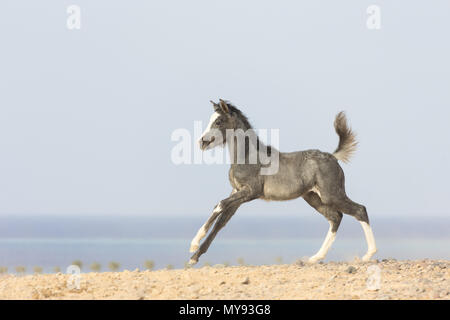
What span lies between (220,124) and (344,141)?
2276 millimetres

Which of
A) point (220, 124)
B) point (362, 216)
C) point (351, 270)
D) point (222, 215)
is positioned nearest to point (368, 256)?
point (362, 216)

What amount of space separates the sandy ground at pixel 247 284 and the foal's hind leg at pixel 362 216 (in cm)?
106

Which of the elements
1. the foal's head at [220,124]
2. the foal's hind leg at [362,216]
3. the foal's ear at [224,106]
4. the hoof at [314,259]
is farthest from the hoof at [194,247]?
the foal's hind leg at [362,216]

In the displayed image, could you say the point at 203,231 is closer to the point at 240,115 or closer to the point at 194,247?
the point at 194,247

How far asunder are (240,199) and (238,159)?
2.10ft

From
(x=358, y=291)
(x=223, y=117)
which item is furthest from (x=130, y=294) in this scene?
(x=223, y=117)

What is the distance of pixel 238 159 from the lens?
1119cm

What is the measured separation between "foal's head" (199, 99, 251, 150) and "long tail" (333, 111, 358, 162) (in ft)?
5.94

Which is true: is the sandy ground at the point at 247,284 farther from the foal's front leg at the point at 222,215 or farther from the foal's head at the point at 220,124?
the foal's head at the point at 220,124

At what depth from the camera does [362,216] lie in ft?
38.5

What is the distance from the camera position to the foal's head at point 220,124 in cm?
1118
